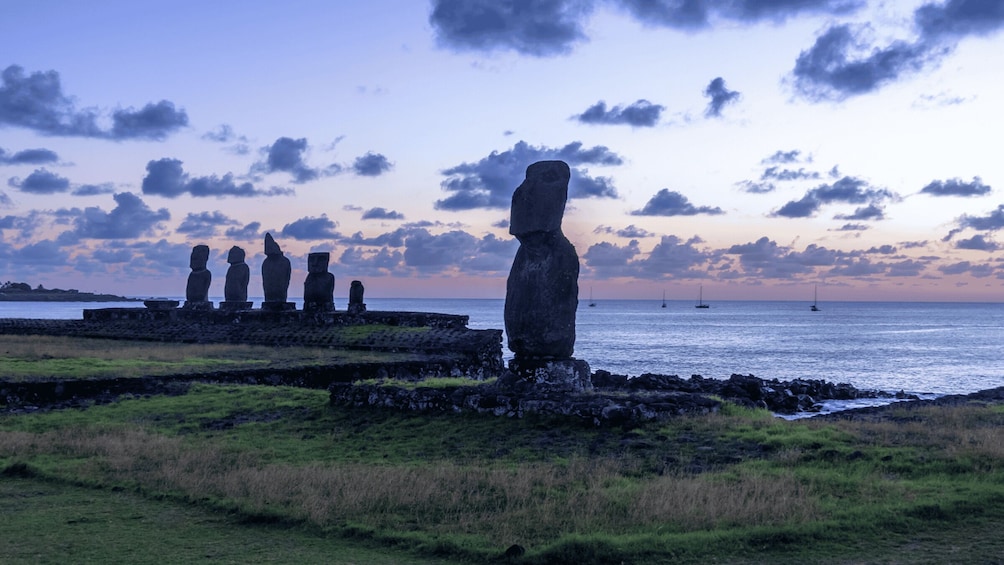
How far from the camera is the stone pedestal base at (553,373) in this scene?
18969mm

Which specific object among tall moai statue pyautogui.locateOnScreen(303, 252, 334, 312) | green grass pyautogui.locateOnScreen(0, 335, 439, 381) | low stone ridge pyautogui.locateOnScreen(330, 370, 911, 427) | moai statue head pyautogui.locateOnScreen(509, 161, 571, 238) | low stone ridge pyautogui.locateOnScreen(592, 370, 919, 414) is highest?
moai statue head pyautogui.locateOnScreen(509, 161, 571, 238)

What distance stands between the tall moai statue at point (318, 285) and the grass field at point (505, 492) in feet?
75.9

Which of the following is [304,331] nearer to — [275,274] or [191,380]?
[275,274]

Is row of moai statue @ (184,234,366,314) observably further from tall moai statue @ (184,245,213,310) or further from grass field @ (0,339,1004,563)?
grass field @ (0,339,1004,563)

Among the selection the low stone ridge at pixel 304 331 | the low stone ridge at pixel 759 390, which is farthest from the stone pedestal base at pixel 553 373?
the low stone ridge at pixel 759 390

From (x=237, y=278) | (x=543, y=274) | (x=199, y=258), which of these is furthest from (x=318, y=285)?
(x=543, y=274)

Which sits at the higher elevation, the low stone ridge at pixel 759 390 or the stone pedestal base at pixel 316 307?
the stone pedestal base at pixel 316 307

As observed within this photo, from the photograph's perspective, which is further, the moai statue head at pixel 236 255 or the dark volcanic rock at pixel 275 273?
the moai statue head at pixel 236 255

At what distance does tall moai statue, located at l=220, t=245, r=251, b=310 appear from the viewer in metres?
46.2

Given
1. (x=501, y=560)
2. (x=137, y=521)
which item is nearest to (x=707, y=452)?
(x=501, y=560)

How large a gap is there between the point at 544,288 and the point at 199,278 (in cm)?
3340

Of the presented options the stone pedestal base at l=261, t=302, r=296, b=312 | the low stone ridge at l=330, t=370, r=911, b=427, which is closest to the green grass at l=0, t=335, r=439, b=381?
the stone pedestal base at l=261, t=302, r=296, b=312

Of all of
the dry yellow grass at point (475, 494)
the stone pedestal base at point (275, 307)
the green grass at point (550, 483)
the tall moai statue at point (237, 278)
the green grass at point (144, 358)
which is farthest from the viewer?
the tall moai statue at point (237, 278)

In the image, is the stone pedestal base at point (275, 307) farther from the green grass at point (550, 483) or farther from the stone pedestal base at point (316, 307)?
the green grass at point (550, 483)
